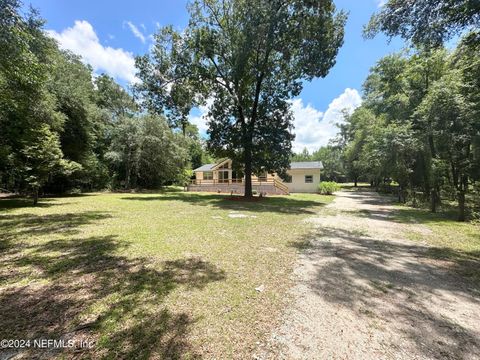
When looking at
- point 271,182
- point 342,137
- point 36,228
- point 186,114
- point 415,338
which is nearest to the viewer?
point 415,338

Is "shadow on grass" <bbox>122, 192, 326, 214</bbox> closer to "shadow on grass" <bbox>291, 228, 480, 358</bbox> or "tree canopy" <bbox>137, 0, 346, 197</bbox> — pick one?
"tree canopy" <bbox>137, 0, 346, 197</bbox>

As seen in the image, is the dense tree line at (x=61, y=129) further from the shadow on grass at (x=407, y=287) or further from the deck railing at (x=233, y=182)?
the shadow on grass at (x=407, y=287)

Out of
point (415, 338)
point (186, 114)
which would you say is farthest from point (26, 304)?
point (186, 114)

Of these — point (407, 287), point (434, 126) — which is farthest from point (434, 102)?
point (407, 287)

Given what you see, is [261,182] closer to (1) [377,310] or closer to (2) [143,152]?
(2) [143,152]

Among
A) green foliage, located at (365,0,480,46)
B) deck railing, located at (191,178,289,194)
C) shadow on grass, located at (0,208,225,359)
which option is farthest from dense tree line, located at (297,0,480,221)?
deck railing, located at (191,178,289,194)

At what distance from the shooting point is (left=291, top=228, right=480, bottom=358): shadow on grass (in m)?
2.47

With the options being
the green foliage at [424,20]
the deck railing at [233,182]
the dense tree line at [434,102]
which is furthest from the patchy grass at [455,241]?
the deck railing at [233,182]

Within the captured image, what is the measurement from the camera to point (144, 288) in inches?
132

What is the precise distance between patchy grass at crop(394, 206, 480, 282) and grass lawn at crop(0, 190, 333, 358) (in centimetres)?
321

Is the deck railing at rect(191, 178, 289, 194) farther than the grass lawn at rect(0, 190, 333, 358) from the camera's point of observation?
Yes

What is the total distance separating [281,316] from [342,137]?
50924mm

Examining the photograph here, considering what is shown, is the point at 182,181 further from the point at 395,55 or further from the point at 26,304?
the point at 26,304

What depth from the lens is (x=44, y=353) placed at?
2.12 m
